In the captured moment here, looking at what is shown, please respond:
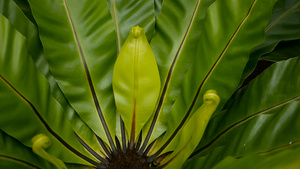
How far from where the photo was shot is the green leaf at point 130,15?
771 mm

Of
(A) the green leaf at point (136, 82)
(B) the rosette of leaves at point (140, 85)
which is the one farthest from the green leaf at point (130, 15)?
(A) the green leaf at point (136, 82)

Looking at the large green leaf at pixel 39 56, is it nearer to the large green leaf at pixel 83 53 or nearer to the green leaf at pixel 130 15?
the large green leaf at pixel 83 53

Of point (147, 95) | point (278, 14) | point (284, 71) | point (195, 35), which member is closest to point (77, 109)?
point (147, 95)

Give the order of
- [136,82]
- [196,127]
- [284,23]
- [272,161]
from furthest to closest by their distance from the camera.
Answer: [284,23] < [136,82] < [196,127] < [272,161]

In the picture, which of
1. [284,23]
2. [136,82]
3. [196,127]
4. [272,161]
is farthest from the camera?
[284,23]

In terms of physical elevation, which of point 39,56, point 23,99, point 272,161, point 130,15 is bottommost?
point 272,161

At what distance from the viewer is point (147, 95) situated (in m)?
0.71

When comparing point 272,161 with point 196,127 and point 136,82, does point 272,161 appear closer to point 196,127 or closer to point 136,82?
point 196,127

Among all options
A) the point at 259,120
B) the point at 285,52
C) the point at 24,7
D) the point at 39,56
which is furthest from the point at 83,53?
the point at 285,52

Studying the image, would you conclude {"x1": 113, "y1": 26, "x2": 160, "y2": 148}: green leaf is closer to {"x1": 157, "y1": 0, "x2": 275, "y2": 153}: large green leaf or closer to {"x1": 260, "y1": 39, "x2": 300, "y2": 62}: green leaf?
{"x1": 157, "y1": 0, "x2": 275, "y2": 153}: large green leaf

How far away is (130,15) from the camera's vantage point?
30.7 inches

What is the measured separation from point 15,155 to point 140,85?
0.80 feet

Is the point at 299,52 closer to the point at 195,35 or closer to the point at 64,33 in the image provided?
the point at 195,35

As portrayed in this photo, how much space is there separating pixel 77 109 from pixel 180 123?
0.20 meters
